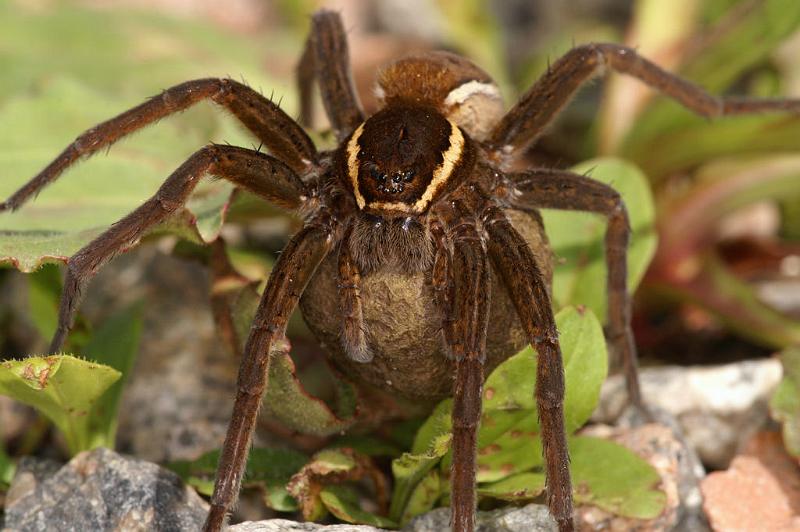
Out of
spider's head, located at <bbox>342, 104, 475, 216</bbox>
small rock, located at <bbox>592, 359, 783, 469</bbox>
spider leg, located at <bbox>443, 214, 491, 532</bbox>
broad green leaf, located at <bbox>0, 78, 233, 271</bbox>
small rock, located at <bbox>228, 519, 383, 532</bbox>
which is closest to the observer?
spider leg, located at <bbox>443, 214, 491, 532</bbox>

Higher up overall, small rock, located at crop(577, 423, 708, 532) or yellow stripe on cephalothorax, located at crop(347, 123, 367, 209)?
yellow stripe on cephalothorax, located at crop(347, 123, 367, 209)

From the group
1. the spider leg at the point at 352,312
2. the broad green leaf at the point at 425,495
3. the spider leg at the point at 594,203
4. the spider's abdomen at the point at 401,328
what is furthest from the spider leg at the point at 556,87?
the broad green leaf at the point at 425,495

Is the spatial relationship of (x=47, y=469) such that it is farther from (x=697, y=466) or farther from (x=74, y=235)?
(x=697, y=466)

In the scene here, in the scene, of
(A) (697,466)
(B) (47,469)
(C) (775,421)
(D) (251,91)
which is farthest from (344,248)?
(C) (775,421)

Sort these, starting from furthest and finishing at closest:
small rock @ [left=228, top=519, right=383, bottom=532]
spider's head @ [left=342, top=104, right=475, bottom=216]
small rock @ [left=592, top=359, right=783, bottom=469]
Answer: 1. small rock @ [left=592, top=359, right=783, bottom=469]
2. spider's head @ [left=342, top=104, right=475, bottom=216]
3. small rock @ [left=228, top=519, right=383, bottom=532]

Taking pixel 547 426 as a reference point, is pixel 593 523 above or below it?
below

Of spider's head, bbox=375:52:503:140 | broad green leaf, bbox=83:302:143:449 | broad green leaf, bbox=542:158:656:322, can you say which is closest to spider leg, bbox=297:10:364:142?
spider's head, bbox=375:52:503:140

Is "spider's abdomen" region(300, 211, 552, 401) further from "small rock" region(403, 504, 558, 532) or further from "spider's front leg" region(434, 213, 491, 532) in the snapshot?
"small rock" region(403, 504, 558, 532)

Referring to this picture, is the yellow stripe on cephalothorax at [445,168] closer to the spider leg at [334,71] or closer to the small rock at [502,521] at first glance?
the spider leg at [334,71]
